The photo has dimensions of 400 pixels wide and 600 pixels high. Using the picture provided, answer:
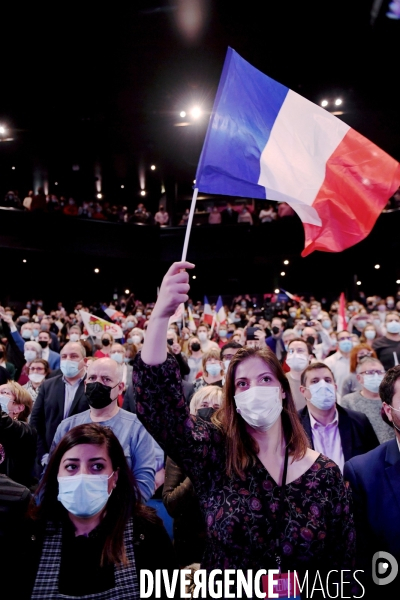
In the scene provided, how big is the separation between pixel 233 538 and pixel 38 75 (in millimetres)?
12458

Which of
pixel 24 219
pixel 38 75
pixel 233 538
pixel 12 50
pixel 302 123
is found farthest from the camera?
pixel 24 219

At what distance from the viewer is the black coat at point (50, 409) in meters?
3.63

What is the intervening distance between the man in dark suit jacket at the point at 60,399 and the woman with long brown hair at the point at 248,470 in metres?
2.31

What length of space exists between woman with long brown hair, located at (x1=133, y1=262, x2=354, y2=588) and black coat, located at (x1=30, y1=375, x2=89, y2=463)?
7.41ft

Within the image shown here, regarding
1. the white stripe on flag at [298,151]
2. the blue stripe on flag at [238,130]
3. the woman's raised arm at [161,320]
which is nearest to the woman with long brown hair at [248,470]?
the woman's raised arm at [161,320]

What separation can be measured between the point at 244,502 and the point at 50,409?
2.66 meters

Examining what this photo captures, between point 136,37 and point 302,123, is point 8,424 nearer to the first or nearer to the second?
point 302,123

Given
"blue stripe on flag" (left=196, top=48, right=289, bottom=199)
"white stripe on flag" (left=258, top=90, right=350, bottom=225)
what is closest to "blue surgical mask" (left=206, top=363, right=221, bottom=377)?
"white stripe on flag" (left=258, top=90, right=350, bottom=225)

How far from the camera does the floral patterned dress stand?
1.40 meters

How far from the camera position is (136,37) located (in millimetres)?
10453

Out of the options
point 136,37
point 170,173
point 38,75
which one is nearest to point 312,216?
point 136,37

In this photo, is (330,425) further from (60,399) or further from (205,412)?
(60,399)

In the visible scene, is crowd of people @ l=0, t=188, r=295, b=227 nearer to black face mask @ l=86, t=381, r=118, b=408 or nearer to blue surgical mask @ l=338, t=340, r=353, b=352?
blue surgical mask @ l=338, t=340, r=353, b=352

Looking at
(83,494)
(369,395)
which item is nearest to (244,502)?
(83,494)
